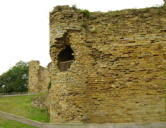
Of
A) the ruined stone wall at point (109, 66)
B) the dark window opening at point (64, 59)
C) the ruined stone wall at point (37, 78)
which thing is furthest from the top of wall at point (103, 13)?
the ruined stone wall at point (37, 78)

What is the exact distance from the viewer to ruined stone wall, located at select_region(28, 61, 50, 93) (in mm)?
29000

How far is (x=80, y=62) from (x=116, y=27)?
8.87 feet

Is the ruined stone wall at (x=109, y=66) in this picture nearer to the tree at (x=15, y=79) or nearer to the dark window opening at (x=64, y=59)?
the dark window opening at (x=64, y=59)

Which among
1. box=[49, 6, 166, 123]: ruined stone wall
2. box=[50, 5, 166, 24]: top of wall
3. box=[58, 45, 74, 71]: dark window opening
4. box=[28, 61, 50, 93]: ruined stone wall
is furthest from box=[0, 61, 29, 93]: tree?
box=[50, 5, 166, 24]: top of wall

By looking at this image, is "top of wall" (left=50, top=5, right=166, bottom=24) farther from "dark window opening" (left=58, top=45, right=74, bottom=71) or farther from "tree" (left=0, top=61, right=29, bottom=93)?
"tree" (left=0, top=61, right=29, bottom=93)

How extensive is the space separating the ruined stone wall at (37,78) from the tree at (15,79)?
62.3 feet

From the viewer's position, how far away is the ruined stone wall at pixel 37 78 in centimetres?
2900

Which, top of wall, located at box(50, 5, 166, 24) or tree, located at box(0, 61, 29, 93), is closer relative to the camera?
top of wall, located at box(50, 5, 166, 24)

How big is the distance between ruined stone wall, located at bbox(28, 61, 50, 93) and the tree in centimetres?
1898

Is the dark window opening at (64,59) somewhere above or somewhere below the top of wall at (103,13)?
below

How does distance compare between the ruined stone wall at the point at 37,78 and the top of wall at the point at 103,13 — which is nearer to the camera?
the top of wall at the point at 103,13

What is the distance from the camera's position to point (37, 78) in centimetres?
2888

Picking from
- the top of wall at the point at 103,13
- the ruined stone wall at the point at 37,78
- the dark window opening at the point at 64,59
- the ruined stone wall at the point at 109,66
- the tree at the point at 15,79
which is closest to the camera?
the ruined stone wall at the point at 109,66

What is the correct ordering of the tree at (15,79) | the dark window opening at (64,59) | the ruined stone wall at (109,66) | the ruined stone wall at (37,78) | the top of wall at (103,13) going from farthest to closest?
1. the tree at (15,79)
2. the ruined stone wall at (37,78)
3. the dark window opening at (64,59)
4. the top of wall at (103,13)
5. the ruined stone wall at (109,66)
